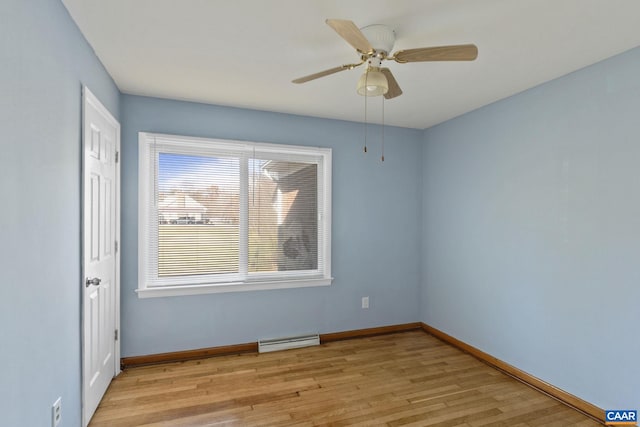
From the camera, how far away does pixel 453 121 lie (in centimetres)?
368

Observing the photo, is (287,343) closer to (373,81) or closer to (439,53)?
(373,81)

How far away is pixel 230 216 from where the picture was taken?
11.1 feet

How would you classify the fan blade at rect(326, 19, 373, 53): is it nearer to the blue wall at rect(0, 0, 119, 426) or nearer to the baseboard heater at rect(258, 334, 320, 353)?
the blue wall at rect(0, 0, 119, 426)

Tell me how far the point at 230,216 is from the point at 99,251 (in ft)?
4.06

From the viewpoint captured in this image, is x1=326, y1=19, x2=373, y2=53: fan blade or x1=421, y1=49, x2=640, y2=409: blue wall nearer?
x1=326, y1=19, x2=373, y2=53: fan blade

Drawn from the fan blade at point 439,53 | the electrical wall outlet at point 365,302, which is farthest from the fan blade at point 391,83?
the electrical wall outlet at point 365,302

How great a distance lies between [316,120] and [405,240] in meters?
1.83

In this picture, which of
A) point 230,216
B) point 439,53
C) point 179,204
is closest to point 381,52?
point 439,53

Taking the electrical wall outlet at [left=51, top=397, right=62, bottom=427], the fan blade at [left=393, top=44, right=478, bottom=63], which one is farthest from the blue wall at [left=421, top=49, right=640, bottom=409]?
the electrical wall outlet at [left=51, top=397, right=62, bottom=427]

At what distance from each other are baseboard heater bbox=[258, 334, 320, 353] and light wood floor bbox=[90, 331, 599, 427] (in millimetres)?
79

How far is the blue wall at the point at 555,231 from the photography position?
2.18 m

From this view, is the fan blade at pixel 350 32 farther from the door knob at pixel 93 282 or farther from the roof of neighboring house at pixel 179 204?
the roof of neighboring house at pixel 179 204

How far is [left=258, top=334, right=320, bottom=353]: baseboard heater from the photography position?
11.0 ft

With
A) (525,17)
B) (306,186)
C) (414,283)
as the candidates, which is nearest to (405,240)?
(414,283)
